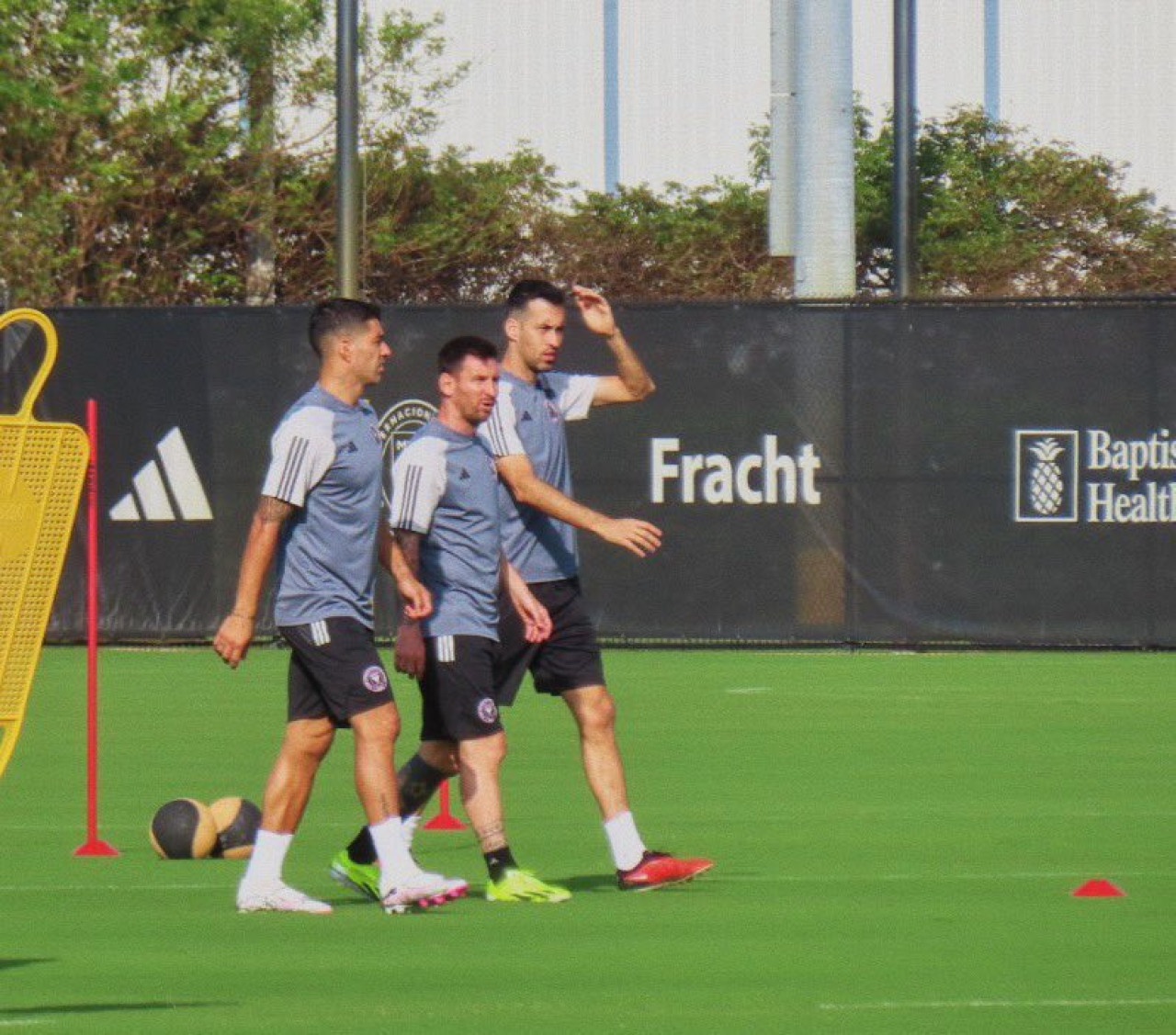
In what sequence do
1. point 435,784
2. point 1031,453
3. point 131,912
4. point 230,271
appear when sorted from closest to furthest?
point 131,912, point 435,784, point 1031,453, point 230,271

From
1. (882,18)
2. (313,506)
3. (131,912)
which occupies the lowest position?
(131,912)

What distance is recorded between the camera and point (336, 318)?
868 cm

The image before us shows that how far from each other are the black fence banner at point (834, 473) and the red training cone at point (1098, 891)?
1060cm

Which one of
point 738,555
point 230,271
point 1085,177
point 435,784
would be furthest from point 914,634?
point 1085,177

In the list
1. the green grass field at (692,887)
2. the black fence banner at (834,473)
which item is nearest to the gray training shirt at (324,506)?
the green grass field at (692,887)

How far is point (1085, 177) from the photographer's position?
119 ft

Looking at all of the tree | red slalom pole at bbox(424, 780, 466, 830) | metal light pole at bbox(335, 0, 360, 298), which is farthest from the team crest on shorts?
the tree

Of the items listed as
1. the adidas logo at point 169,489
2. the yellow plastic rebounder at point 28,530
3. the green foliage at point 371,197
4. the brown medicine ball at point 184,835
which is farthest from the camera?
the green foliage at point 371,197

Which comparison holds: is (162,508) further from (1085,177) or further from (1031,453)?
(1085,177)

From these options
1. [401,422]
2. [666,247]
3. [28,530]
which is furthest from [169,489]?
[666,247]

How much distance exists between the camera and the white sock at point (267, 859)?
8477 mm

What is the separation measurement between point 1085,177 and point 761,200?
4.37 meters

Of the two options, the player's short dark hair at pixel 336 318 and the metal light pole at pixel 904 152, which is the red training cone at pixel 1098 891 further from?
the metal light pole at pixel 904 152

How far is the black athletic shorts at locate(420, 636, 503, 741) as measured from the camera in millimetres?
8742
